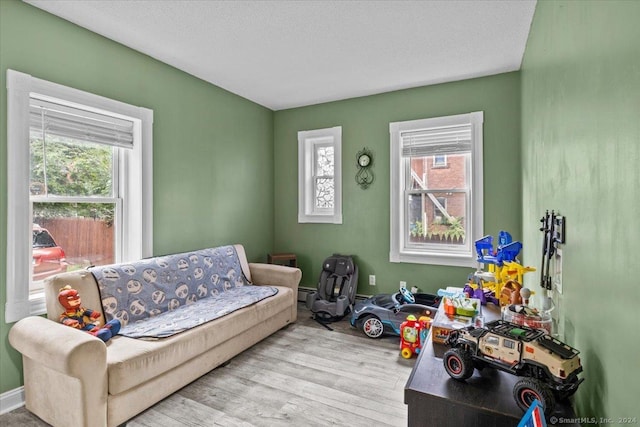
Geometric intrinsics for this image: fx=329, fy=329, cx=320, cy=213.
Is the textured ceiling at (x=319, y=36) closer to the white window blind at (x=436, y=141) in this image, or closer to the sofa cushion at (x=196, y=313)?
the white window blind at (x=436, y=141)

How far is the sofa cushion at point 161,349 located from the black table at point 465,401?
1.63 meters

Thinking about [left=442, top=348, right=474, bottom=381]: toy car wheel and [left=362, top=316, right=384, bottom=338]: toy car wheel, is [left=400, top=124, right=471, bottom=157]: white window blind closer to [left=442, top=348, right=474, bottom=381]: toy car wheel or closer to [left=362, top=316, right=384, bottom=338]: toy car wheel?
[left=362, top=316, right=384, bottom=338]: toy car wheel

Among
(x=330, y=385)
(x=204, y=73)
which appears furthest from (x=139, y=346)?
(x=204, y=73)

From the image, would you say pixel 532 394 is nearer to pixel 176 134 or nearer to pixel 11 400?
pixel 11 400

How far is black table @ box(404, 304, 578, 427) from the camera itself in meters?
1.02

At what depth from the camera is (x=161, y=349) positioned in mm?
2111

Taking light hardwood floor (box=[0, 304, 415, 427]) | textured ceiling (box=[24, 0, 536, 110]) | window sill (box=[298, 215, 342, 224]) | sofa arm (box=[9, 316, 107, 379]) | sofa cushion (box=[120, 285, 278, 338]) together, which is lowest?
light hardwood floor (box=[0, 304, 415, 427])

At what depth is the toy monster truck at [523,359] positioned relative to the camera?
977 mm

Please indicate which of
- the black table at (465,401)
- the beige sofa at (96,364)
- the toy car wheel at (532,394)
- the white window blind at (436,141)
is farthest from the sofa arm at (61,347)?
the white window blind at (436,141)

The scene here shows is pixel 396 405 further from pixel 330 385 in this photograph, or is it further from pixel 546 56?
pixel 546 56

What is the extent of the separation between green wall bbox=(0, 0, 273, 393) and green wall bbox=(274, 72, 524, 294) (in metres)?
0.32

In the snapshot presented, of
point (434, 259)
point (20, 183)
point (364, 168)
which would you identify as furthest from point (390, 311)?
point (20, 183)

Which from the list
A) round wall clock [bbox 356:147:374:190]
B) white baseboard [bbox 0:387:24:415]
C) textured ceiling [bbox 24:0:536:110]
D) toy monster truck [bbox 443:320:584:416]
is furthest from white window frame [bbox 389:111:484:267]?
white baseboard [bbox 0:387:24:415]

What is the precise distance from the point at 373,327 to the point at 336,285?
0.85m
